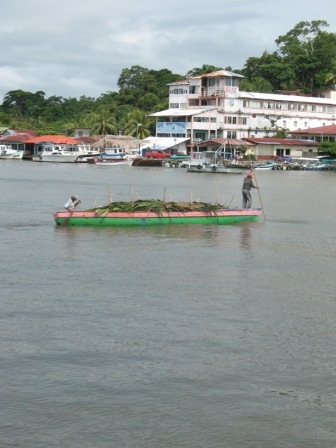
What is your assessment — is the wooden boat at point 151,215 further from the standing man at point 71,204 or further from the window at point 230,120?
the window at point 230,120

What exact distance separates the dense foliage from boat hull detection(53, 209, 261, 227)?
66061 millimetres

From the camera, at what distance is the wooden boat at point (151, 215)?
917 inches

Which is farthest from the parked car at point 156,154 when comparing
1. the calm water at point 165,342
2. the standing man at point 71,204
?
the calm water at point 165,342

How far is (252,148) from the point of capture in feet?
272

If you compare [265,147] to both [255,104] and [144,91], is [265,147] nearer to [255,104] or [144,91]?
[255,104]

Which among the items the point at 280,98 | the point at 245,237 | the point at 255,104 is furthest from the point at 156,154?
the point at 245,237

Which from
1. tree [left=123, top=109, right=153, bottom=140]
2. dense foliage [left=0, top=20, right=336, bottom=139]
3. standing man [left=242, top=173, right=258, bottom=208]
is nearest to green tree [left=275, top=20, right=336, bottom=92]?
dense foliage [left=0, top=20, right=336, bottom=139]

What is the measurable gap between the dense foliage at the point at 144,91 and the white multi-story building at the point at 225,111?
5.45 meters

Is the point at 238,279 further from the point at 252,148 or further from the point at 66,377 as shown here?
the point at 252,148

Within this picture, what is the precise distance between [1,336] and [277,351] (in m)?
4.17

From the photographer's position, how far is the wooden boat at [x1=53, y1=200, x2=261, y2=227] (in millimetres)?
23297

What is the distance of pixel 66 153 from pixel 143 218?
61597mm

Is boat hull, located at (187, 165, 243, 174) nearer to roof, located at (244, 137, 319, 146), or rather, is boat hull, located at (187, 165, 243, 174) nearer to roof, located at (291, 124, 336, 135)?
roof, located at (244, 137, 319, 146)

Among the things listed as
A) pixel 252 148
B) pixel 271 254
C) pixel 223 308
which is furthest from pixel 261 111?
pixel 223 308
